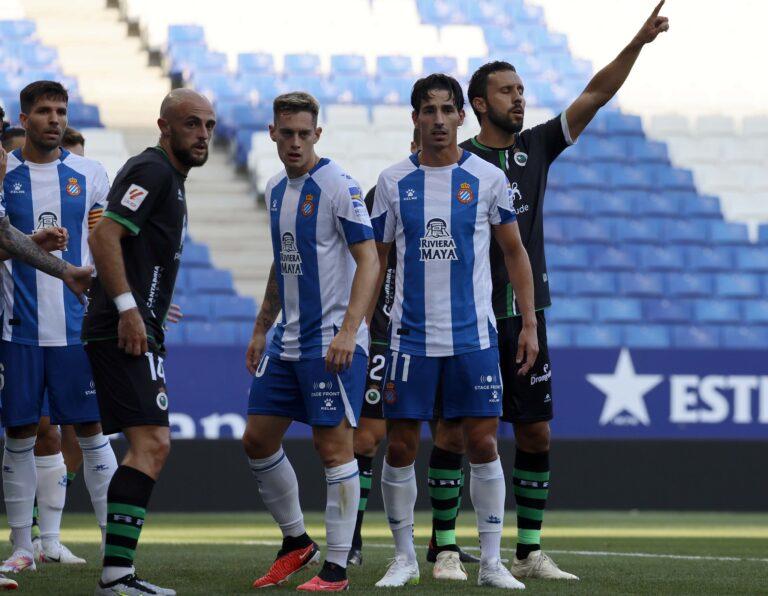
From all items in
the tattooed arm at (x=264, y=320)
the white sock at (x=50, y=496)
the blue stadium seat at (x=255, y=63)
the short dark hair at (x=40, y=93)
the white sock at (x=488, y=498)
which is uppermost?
the blue stadium seat at (x=255, y=63)

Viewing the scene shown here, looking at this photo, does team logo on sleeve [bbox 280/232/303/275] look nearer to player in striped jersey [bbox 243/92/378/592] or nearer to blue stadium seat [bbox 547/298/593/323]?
player in striped jersey [bbox 243/92/378/592]

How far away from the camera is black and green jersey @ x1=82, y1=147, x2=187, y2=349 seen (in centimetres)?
507

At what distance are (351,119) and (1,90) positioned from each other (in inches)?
165

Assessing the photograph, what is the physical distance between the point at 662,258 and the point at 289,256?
10.9 m

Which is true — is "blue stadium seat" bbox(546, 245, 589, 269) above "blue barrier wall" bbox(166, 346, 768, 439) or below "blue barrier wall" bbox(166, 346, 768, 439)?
above

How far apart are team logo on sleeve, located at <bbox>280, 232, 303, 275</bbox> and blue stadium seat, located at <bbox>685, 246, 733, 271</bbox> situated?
1100 cm

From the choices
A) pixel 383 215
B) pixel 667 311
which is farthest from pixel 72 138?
pixel 667 311

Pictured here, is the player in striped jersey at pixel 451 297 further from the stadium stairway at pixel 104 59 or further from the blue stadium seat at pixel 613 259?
the stadium stairway at pixel 104 59

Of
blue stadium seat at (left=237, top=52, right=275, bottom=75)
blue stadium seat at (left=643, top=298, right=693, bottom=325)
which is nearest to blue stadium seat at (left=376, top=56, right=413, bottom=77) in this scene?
blue stadium seat at (left=237, top=52, right=275, bottom=75)

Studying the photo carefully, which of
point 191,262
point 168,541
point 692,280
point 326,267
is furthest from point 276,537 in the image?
point 692,280

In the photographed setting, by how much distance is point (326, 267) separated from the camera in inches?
219

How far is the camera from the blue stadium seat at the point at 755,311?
607 inches

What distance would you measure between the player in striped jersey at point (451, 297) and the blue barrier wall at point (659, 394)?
6.84 meters

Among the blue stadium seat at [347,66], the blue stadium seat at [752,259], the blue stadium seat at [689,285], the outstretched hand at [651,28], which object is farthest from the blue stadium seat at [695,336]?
the outstretched hand at [651,28]
